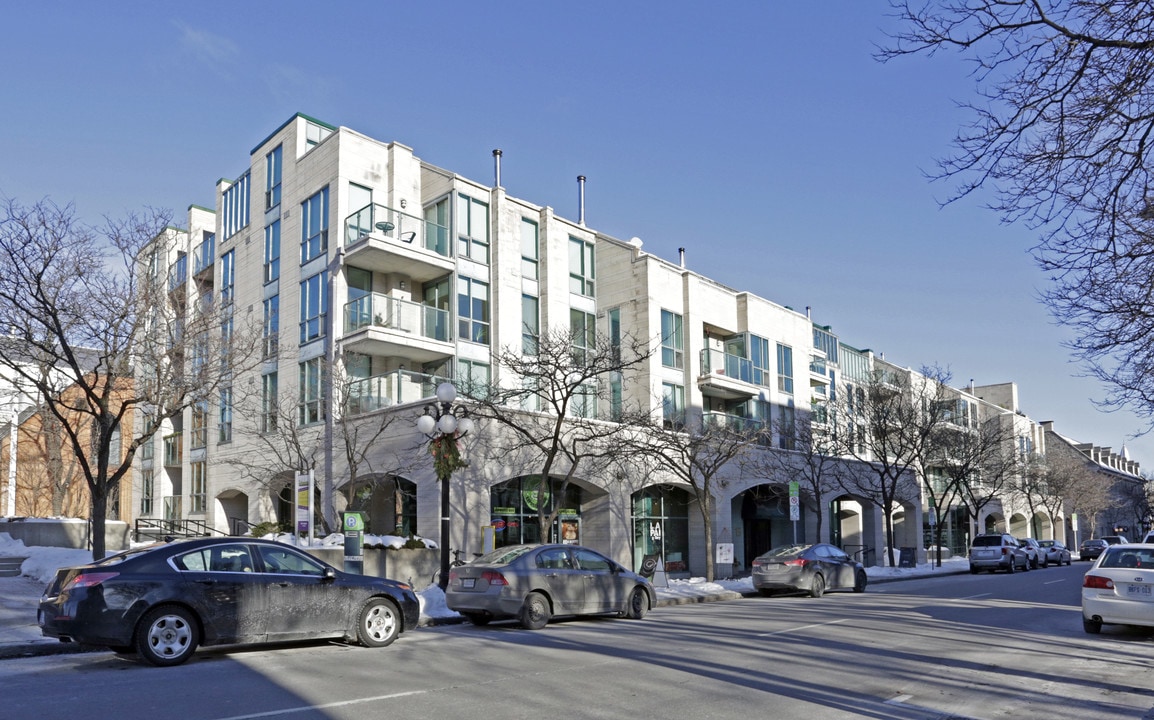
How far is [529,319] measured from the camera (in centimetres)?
3222

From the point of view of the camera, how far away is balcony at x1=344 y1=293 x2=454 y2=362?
27.7 meters

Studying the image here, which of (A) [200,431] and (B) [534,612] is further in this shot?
(A) [200,431]

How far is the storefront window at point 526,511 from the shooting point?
28.3 metres

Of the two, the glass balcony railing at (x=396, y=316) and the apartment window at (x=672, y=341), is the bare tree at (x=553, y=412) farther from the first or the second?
the glass balcony railing at (x=396, y=316)

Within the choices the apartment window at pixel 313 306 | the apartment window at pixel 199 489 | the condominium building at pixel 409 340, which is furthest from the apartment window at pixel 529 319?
the apartment window at pixel 199 489

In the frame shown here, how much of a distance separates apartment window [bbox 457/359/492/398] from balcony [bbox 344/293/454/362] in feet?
2.32

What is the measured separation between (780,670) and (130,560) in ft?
24.8

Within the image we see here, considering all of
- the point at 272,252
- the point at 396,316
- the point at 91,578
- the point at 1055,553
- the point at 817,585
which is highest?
the point at 272,252

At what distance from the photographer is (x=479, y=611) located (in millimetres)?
15516

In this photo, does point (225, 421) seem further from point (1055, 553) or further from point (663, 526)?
point (1055, 553)

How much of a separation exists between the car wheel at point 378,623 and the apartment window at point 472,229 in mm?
18556

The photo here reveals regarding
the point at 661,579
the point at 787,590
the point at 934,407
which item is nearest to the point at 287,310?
the point at 661,579

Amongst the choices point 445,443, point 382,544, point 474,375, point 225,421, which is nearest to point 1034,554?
point 474,375

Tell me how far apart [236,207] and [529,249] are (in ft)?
40.2
